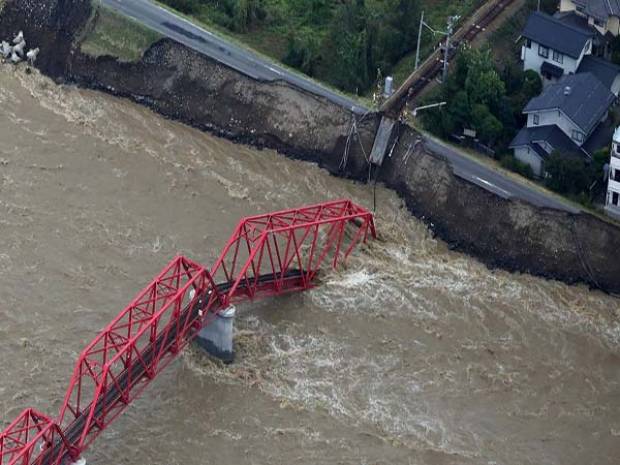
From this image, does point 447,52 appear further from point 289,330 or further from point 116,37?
point 289,330

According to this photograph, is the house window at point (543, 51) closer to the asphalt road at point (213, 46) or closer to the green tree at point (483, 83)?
the green tree at point (483, 83)

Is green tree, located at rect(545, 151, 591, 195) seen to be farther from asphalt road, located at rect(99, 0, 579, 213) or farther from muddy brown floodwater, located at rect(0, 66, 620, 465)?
muddy brown floodwater, located at rect(0, 66, 620, 465)

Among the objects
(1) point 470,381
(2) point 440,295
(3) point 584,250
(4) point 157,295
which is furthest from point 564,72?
(4) point 157,295

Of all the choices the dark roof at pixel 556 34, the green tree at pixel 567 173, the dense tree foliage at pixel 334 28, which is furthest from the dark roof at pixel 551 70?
the dense tree foliage at pixel 334 28

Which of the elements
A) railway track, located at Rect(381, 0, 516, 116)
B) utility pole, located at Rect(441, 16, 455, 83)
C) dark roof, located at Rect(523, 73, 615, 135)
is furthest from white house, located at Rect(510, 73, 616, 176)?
railway track, located at Rect(381, 0, 516, 116)

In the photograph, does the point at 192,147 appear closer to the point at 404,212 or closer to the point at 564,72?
the point at 404,212
